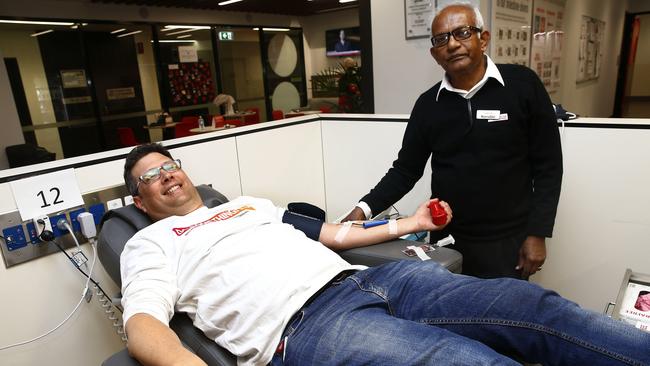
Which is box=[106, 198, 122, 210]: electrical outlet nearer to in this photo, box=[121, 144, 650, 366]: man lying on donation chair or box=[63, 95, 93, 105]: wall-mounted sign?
box=[121, 144, 650, 366]: man lying on donation chair

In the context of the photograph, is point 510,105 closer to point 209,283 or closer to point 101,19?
point 209,283

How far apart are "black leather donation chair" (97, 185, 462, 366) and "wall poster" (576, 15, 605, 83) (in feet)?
15.7

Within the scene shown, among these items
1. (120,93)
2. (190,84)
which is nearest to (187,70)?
(190,84)

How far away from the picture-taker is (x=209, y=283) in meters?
1.25

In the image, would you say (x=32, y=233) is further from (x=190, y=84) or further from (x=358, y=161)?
(x=190, y=84)

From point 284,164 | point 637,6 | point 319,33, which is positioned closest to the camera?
point 284,164

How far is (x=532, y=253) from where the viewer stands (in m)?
1.47

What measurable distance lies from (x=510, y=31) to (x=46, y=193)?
9.60 feet

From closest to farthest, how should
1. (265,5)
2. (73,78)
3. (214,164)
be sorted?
(214,164), (73,78), (265,5)

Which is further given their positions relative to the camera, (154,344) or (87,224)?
(87,224)

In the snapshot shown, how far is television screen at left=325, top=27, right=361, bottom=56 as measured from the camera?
31.2 feet

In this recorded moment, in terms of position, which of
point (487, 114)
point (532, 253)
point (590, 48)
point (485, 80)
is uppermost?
point (590, 48)

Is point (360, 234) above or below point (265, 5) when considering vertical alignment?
below

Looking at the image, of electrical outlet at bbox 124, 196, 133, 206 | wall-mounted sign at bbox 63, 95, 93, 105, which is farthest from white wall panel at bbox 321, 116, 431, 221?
wall-mounted sign at bbox 63, 95, 93, 105
